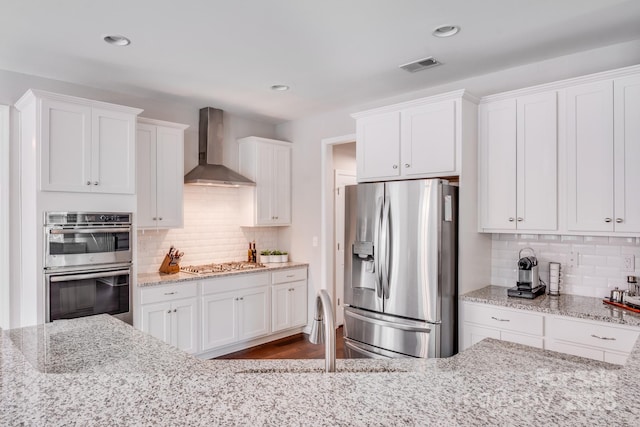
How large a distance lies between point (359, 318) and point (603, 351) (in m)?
1.69

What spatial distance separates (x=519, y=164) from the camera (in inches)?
126

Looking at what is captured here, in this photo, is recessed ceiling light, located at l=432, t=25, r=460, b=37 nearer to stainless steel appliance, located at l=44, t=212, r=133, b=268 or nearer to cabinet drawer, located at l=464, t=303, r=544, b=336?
cabinet drawer, located at l=464, t=303, r=544, b=336

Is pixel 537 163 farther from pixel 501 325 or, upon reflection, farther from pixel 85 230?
pixel 85 230

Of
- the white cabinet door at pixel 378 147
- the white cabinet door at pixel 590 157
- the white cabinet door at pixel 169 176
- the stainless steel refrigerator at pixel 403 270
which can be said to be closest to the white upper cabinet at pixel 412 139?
the white cabinet door at pixel 378 147

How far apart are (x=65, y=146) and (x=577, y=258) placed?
406 cm

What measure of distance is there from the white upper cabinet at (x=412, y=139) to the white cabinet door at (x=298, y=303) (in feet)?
5.84

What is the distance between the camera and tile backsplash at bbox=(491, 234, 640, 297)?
3.01 metres

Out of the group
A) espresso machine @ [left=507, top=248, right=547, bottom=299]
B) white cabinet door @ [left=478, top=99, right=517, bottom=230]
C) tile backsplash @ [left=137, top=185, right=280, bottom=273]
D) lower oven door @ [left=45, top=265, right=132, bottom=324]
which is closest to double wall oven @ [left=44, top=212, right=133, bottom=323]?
lower oven door @ [left=45, top=265, right=132, bottom=324]

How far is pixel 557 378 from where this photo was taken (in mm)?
1092

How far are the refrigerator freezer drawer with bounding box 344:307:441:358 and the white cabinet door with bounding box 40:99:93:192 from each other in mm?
2452

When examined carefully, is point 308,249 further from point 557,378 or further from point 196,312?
point 557,378

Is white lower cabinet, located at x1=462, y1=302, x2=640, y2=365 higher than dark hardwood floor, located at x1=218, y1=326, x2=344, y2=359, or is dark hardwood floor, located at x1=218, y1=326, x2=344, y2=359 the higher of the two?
white lower cabinet, located at x1=462, y1=302, x2=640, y2=365

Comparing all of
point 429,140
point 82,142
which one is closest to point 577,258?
point 429,140

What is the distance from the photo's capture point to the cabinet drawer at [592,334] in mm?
2508
